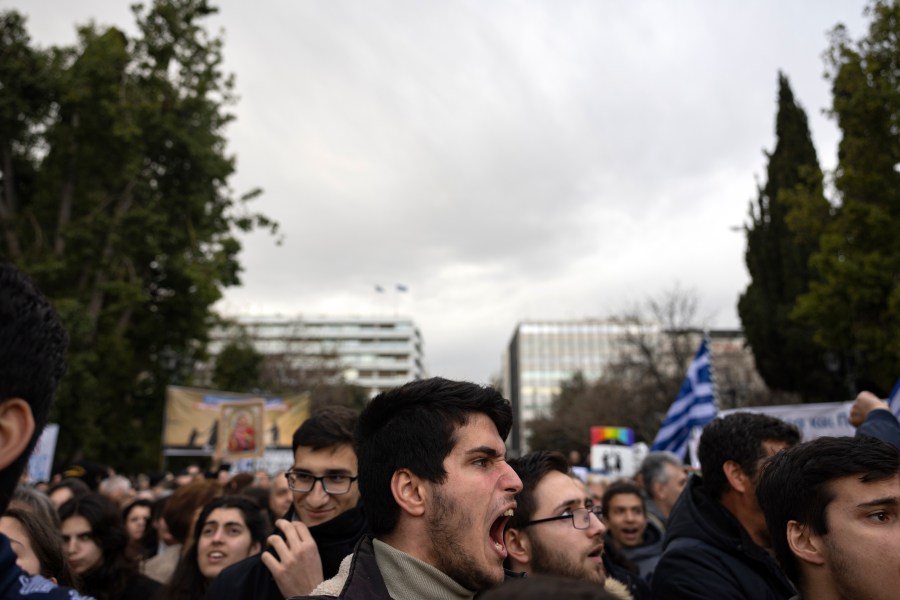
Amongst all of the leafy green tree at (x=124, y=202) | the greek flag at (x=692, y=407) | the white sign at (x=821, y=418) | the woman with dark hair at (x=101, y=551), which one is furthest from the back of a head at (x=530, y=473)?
the leafy green tree at (x=124, y=202)

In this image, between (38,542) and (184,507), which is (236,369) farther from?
(38,542)

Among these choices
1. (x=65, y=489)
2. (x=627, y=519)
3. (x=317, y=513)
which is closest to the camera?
(x=317, y=513)

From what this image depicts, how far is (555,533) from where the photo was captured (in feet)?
10.4

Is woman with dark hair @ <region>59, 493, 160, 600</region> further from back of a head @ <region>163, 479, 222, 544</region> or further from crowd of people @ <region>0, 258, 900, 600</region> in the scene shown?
back of a head @ <region>163, 479, 222, 544</region>

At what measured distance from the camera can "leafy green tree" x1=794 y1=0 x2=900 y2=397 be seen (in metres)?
15.7

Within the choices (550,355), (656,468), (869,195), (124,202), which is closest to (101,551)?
(656,468)

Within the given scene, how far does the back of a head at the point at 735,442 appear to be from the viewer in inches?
134

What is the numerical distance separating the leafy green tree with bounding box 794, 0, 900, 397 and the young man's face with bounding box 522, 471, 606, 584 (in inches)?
566

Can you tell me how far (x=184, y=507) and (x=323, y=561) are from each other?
2.59 metres

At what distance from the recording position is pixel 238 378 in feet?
83.5

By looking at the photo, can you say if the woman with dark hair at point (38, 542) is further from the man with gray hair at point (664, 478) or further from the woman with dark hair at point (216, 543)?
the man with gray hair at point (664, 478)

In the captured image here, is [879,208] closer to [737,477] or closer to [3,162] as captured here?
[737,477]

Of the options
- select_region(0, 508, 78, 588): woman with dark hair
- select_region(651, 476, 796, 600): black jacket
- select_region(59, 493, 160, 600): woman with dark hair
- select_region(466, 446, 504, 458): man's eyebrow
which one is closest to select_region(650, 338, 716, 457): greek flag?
select_region(651, 476, 796, 600): black jacket

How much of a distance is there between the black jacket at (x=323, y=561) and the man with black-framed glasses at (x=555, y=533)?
2.16 ft
